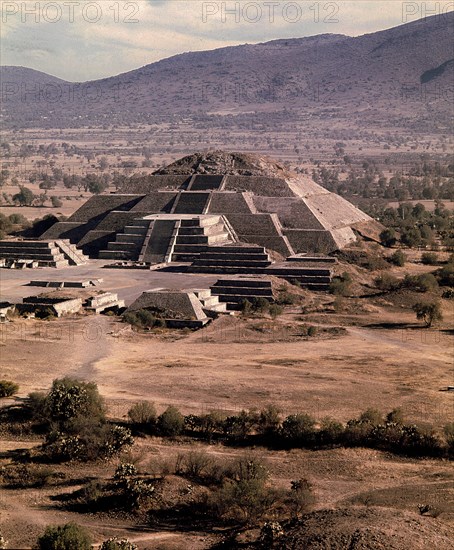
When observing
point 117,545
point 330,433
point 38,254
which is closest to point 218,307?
point 38,254

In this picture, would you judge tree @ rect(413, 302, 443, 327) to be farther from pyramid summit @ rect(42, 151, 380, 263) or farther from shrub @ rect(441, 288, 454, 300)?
pyramid summit @ rect(42, 151, 380, 263)

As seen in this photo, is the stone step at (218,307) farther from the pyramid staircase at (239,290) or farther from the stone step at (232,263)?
the stone step at (232,263)

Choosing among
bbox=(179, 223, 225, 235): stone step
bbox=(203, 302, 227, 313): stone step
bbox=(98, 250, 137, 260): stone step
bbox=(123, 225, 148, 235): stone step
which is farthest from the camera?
bbox=(123, 225, 148, 235): stone step

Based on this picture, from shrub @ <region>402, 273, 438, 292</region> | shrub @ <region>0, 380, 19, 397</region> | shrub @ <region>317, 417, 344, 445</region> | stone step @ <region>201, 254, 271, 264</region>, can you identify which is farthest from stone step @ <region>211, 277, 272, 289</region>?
shrub @ <region>317, 417, 344, 445</region>

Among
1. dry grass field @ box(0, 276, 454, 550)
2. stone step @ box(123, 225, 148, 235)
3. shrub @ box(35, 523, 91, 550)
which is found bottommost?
dry grass field @ box(0, 276, 454, 550)

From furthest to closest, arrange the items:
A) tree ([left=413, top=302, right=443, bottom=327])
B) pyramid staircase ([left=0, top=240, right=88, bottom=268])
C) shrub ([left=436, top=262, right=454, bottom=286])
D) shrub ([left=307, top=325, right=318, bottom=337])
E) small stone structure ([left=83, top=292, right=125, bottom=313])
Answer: pyramid staircase ([left=0, top=240, right=88, bottom=268])
shrub ([left=436, top=262, right=454, bottom=286])
small stone structure ([left=83, top=292, right=125, bottom=313])
tree ([left=413, top=302, right=443, bottom=327])
shrub ([left=307, top=325, right=318, bottom=337])

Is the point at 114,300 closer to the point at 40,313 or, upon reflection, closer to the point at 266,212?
the point at 40,313

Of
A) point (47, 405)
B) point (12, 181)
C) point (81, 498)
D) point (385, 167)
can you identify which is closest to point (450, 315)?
point (47, 405)

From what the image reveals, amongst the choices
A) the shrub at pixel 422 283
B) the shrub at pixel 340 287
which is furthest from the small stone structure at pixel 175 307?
the shrub at pixel 422 283
